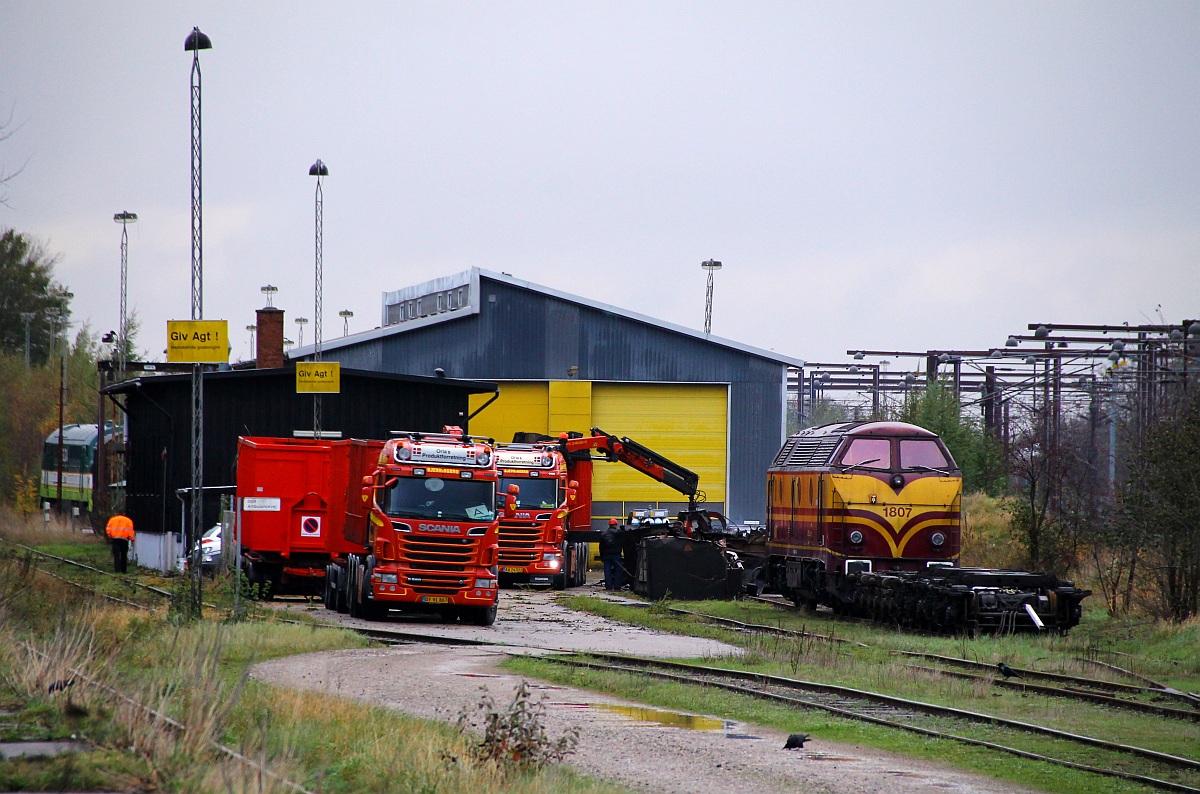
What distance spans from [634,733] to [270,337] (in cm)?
3468

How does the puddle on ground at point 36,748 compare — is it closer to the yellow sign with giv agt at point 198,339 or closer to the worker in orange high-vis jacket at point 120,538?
the yellow sign with giv agt at point 198,339

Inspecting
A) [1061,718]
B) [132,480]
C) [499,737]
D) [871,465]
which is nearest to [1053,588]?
[871,465]

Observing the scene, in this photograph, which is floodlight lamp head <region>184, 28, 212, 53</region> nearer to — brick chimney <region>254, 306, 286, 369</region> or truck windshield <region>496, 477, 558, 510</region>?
truck windshield <region>496, 477, 558, 510</region>

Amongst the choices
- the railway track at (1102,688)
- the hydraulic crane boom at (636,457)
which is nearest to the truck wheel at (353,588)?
the railway track at (1102,688)

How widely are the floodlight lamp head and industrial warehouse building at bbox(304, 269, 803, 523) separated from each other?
25997mm

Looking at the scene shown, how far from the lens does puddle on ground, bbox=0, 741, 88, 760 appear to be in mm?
9336

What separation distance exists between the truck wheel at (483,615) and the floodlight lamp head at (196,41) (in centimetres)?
1095

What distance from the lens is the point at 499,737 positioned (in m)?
10.5

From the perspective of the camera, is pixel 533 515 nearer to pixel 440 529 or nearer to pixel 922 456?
pixel 440 529

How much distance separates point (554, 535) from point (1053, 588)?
49.8 ft

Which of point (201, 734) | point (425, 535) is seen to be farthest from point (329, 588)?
point (201, 734)

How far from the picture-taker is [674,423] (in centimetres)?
4816

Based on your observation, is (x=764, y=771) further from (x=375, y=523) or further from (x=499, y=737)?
(x=375, y=523)

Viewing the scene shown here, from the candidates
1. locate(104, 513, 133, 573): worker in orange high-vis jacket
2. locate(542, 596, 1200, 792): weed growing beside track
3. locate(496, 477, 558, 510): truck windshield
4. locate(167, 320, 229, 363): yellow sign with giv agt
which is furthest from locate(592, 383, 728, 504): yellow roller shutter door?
locate(167, 320, 229, 363): yellow sign with giv agt
